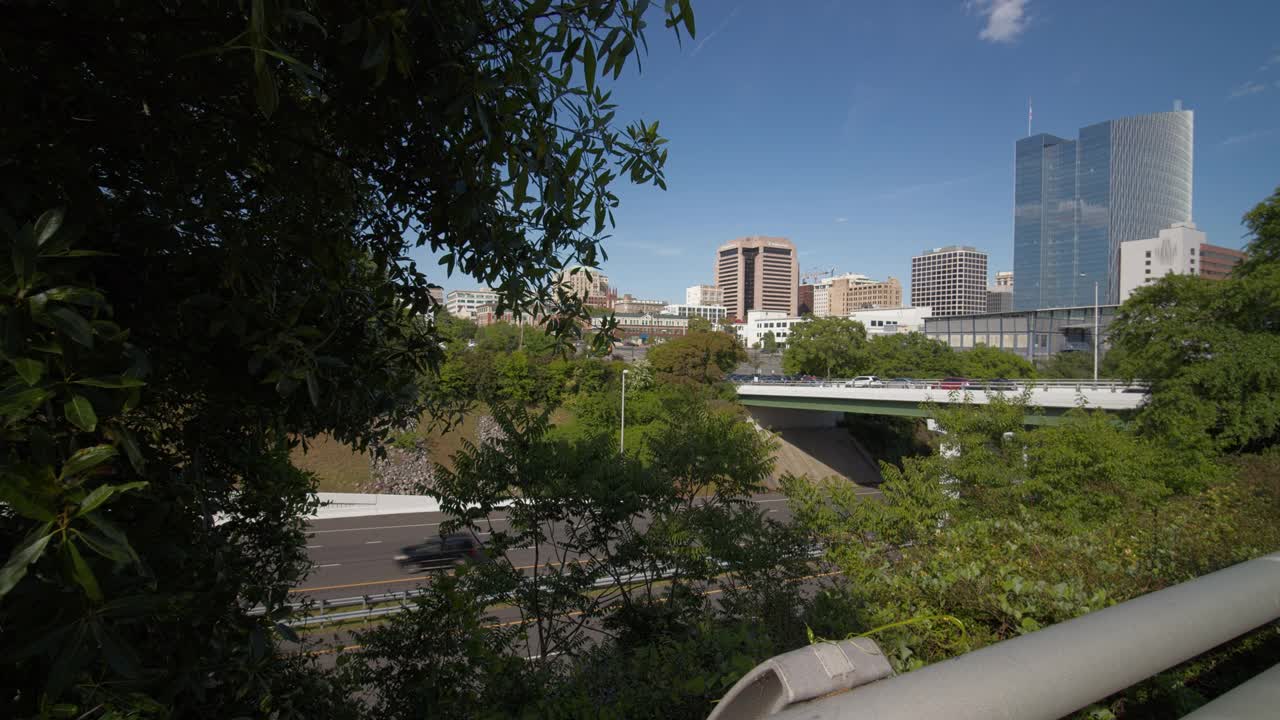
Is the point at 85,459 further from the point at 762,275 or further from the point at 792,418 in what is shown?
the point at 762,275

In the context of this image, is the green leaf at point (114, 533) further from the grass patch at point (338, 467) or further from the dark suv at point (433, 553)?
the grass patch at point (338, 467)

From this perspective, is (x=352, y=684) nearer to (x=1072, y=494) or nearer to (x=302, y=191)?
(x=302, y=191)

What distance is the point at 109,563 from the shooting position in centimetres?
110

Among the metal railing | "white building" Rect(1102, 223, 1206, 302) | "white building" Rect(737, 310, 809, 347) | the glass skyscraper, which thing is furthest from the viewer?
the glass skyscraper

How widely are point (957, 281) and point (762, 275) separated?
191 ft

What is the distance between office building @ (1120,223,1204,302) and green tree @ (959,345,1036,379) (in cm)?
4271

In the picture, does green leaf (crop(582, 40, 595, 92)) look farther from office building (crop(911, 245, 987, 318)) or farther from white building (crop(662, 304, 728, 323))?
office building (crop(911, 245, 987, 318))

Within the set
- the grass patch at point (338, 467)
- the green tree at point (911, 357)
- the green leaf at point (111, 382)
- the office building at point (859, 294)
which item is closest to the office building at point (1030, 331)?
the green tree at point (911, 357)

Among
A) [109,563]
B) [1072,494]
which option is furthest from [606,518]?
[1072,494]

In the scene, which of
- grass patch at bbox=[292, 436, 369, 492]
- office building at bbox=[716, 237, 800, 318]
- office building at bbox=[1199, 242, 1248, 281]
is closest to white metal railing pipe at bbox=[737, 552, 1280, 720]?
grass patch at bbox=[292, 436, 369, 492]

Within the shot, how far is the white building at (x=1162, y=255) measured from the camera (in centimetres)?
8044

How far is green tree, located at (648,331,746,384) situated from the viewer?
39594 millimetres

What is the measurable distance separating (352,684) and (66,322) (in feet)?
13.9

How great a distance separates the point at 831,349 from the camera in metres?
50.9
